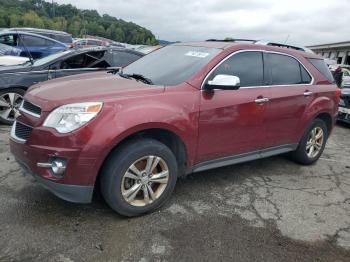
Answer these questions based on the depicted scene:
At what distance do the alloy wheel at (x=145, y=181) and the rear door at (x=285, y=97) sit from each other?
5.28ft

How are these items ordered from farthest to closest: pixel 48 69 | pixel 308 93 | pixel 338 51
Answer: pixel 338 51 → pixel 48 69 → pixel 308 93

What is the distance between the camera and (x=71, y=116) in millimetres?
3240

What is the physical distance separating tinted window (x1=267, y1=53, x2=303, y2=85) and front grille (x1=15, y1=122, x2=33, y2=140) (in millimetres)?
2921

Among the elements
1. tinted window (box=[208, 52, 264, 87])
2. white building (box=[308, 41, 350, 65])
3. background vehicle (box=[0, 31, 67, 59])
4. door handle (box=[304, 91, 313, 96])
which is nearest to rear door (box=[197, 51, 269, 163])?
tinted window (box=[208, 52, 264, 87])

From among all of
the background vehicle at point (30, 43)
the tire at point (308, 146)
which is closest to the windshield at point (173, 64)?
the tire at point (308, 146)

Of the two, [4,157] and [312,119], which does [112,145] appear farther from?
[312,119]

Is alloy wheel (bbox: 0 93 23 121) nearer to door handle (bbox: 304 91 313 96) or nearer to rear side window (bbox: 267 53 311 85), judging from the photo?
rear side window (bbox: 267 53 311 85)

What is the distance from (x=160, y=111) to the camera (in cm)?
358

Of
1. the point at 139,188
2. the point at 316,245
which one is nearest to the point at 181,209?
the point at 139,188

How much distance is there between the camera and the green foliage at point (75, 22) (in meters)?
55.2

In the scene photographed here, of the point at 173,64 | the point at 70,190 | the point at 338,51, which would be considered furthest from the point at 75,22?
the point at 70,190

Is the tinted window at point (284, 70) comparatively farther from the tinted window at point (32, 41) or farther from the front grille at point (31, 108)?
the tinted window at point (32, 41)

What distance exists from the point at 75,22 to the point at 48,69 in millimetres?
61678

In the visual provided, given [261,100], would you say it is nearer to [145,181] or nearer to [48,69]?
[145,181]
